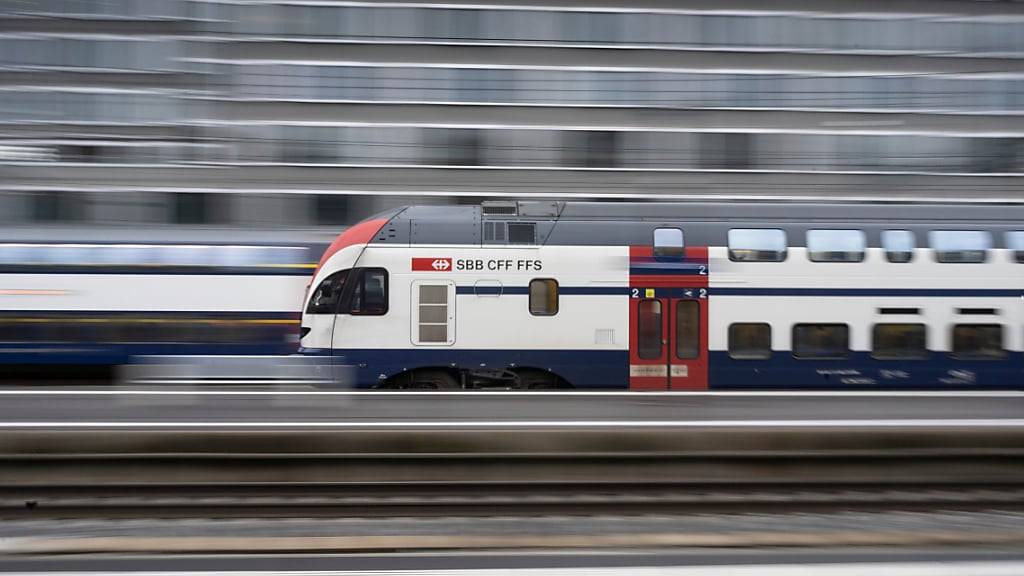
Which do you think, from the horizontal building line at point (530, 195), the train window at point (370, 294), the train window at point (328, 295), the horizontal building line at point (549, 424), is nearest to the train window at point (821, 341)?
the horizontal building line at point (549, 424)

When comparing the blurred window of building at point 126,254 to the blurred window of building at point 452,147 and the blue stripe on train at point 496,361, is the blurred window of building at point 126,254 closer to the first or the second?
the blue stripe on train at point 496,361

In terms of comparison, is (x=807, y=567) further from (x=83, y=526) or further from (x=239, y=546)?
(x=83, y=526)

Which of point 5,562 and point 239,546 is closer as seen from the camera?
point 5,562

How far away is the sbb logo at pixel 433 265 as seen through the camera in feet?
39.8

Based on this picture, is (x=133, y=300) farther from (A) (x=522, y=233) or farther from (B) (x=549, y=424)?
(B) (x=549, y=424)

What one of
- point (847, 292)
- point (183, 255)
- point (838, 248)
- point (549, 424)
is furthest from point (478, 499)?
point (183, 255)

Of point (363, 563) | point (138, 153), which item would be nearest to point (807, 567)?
point (363, 563)

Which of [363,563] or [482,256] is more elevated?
[482,256]

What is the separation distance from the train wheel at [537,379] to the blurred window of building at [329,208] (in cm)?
967

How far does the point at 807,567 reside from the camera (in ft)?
14.7

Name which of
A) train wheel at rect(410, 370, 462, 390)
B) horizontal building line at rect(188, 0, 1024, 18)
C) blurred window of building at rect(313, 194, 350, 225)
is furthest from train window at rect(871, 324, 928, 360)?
blurred window of building at rect(313, 194, 350, 225)

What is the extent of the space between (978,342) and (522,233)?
6965 mm

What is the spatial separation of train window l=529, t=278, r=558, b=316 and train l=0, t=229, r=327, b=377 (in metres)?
4.87

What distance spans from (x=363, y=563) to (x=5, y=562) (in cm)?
206
